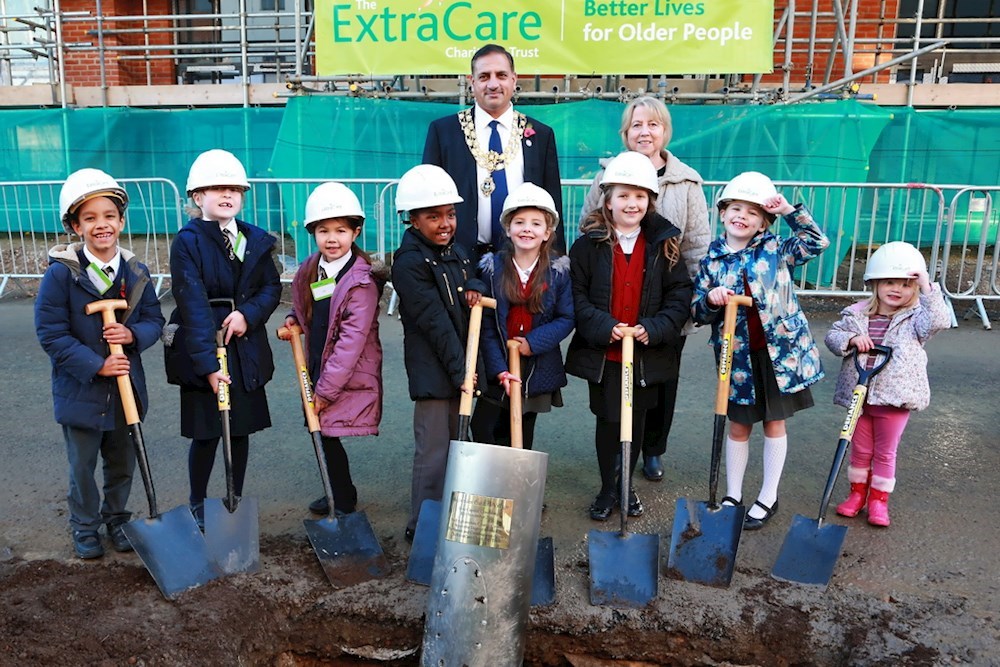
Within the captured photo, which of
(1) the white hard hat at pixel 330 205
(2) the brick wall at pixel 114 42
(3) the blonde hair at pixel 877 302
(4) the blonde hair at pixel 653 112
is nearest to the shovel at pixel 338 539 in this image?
(1) the white hard hat at pixel 330 205

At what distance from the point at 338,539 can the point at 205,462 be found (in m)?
0.74

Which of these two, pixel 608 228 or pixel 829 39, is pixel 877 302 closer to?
pixel 608 228

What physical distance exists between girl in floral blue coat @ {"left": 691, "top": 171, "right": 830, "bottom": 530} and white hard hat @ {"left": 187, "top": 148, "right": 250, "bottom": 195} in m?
2.05

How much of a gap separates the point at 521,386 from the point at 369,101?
6584 mm

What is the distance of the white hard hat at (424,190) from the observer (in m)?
3.31

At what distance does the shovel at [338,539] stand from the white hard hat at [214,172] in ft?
2.14

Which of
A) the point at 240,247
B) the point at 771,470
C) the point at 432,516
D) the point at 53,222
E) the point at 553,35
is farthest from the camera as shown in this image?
the point at 53,222

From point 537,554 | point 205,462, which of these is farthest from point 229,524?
point 537,554

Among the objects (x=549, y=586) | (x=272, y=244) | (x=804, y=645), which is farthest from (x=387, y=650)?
(x=272, y=244)

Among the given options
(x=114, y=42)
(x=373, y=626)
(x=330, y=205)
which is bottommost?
(x=373, y=626)

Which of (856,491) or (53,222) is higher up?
(53,222)

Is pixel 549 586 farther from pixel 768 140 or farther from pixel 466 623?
pixel 768 140

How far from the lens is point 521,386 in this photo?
3.52 metres

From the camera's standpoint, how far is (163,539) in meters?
3.20
